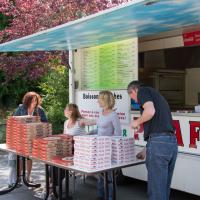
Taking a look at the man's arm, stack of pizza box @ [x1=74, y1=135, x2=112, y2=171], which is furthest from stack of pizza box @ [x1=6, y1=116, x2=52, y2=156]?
the man's arm

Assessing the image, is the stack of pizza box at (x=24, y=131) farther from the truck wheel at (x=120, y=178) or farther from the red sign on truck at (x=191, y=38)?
the red sign on truck at (x=191, y=38)

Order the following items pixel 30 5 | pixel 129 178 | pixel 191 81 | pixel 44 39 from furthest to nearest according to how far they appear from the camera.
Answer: pixel 30 5 < pixel 191 81 < pixel 129 178 < pixel 44 39

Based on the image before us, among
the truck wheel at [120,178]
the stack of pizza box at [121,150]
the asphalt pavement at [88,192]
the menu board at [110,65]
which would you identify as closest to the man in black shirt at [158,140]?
the stack of pizza box at [121,150]

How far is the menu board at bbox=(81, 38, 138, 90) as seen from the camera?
634 cm

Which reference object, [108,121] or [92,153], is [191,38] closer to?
[108,121]

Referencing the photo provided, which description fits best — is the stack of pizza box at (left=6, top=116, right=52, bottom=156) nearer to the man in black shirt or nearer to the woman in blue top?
the woman in blue top

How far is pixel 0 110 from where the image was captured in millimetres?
15891

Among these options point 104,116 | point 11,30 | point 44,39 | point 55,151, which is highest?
point 11,30

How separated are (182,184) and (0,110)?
37.4ft

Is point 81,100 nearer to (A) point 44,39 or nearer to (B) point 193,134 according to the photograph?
(A) point 44,39

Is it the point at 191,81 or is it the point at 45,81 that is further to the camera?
the point at 45,81

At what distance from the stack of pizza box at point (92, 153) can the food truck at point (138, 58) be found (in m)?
1.25

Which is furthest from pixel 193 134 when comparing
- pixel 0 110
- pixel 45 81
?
pixel 0 110

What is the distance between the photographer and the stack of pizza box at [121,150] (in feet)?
14.8
